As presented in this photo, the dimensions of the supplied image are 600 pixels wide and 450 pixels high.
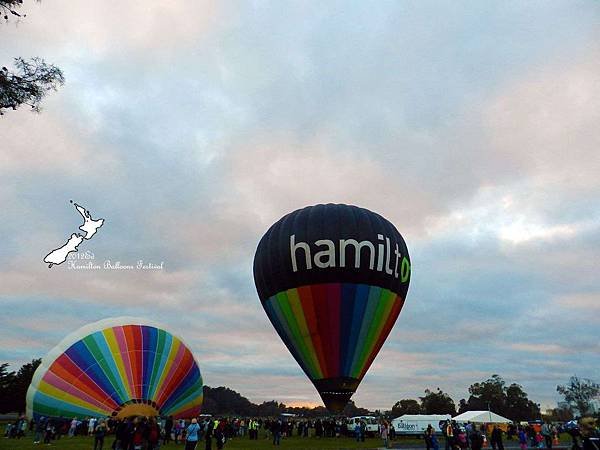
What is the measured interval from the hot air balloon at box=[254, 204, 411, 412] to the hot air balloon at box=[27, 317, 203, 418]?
6697 mm

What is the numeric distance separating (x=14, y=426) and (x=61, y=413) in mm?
5014

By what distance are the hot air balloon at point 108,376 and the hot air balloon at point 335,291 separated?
6.70 m

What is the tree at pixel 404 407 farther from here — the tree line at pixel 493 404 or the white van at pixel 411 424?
the white van at pixel 411 424

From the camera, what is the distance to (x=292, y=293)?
24.7 meters

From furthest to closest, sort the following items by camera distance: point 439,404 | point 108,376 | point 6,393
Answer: point 439,404
point 6,393
point 108,376

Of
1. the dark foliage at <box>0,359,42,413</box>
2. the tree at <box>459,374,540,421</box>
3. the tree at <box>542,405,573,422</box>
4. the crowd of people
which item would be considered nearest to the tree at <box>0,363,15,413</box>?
the dark foliage at <box>0,359,42,413</box>

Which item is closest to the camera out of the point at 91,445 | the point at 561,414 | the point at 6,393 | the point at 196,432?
the point at 196,432

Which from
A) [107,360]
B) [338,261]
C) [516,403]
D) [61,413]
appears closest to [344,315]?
[338,261]

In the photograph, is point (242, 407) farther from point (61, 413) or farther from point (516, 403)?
point (61, 413)

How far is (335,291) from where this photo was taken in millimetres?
23953

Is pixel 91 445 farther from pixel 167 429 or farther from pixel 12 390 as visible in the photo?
pixel 12 390

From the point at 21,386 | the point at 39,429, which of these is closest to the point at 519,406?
the point at 21,386

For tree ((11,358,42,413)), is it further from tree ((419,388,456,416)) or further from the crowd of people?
tree ((419,388,456,416))

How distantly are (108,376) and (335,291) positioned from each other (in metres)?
11.3
